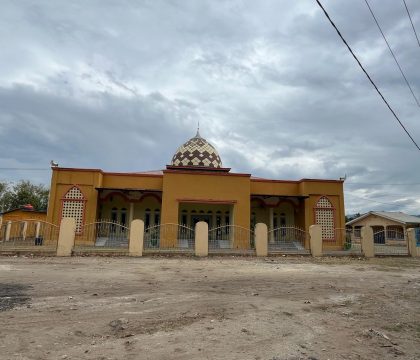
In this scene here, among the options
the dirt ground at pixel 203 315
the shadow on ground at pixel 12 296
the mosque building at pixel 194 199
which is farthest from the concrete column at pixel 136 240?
the shadow on ground at pixel 12 296

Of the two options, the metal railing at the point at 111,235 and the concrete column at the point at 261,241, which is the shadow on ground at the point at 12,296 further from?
the concrete column at the point at 261,241

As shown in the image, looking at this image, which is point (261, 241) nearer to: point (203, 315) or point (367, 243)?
point (367, 243)

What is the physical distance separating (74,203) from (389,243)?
59.9 ft

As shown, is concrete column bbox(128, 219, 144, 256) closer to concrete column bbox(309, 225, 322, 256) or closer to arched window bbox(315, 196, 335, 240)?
concrete column bbox(309, 225, 322, 256)

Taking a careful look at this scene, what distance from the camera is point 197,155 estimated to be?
89.1ft

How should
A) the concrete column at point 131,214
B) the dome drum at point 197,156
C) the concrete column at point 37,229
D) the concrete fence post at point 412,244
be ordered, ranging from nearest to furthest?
the concrete fence post at point 412,244, the concrete column at point 37,229, the concrete column at point 131,214, the dome drum at point 197,156

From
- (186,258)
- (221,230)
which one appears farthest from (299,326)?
(221,230)

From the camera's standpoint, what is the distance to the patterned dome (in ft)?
88.4

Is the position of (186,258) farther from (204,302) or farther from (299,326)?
(299,326)

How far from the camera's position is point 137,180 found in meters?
22.7

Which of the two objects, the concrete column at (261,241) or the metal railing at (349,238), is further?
the metal railing at (349,238)

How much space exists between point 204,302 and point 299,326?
6.35 ft

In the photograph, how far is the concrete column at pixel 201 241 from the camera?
15.2 metres

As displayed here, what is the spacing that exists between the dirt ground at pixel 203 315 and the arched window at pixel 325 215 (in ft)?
42.1
